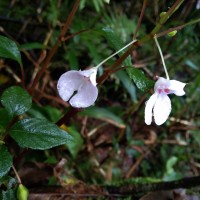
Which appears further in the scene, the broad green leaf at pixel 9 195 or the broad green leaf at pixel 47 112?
the broad green leaf at pixel 47 112

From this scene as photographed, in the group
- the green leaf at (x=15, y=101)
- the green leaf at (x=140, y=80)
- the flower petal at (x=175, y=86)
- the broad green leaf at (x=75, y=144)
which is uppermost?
the green leaf at (x=15, y=101)

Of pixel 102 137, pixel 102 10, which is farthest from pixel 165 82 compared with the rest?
pixel 102 10

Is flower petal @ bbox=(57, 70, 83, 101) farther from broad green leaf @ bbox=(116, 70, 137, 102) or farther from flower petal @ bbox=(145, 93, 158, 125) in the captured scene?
broad green leaf @ bbox=(116, 70, 137, 102)

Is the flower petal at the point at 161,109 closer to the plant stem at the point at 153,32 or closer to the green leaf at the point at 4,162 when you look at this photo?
the plant stem at the point at 153,32

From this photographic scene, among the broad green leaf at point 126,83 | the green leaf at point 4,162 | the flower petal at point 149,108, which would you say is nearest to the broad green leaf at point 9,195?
the green leaf at point 4,162

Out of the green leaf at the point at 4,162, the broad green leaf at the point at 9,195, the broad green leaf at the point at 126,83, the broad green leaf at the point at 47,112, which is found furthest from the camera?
the broad green leaf at the point at 126,83

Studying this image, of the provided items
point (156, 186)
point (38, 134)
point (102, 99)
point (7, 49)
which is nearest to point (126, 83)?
point (102, 99)

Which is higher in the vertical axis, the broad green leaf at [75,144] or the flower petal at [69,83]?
the flower petal at [69,83]

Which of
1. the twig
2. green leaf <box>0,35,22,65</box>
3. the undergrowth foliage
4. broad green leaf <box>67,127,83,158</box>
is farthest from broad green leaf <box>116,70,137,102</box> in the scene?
green leaf <box>0,35,22,65</box>
